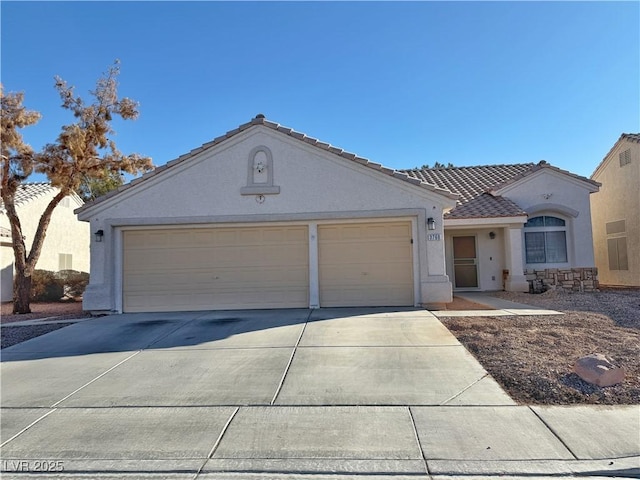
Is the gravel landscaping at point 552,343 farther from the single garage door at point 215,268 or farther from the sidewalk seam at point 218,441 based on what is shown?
the sidewalk seam at point 218,441

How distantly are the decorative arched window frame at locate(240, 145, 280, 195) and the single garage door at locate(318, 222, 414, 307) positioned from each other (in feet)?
6.45

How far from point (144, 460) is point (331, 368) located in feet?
9.89

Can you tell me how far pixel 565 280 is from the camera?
15.3 m

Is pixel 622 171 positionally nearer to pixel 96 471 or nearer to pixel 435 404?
pixel 435 404

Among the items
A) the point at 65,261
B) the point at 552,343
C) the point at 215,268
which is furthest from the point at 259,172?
the point at 65,261

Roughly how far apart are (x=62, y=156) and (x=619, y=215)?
21.0m

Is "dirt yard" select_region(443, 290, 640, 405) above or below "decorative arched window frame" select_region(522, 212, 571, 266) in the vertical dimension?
below

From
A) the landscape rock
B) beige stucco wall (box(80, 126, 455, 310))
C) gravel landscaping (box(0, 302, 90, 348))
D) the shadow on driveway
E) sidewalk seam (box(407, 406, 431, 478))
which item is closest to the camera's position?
sidewalk seam (box(407, 406, 431, 478))

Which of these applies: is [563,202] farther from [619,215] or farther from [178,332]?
[178,332]

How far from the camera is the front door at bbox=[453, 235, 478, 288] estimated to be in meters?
16.0

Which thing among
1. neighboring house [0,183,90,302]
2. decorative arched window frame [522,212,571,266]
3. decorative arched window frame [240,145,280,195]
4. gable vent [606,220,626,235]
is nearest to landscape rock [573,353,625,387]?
decorative arched window frame [240,145,280,195]

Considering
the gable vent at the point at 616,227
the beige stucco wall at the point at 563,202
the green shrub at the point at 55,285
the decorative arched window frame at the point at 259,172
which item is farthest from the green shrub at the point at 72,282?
the gable vent at the point at 616,227

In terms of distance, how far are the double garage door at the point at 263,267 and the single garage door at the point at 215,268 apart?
1.0 inches

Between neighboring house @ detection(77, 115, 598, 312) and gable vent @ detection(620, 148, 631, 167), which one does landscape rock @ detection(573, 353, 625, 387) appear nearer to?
neighboring house @ detection(77, 115, 598, 312)
